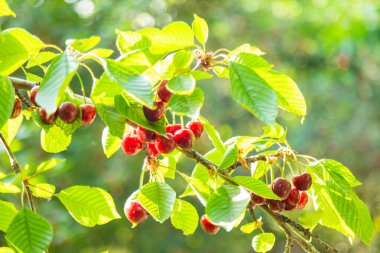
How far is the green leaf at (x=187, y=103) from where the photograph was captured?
65cm

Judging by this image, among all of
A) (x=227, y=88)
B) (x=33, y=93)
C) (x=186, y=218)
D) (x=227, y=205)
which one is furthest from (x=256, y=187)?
(x=227, y=88)

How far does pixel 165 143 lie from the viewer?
0.74m

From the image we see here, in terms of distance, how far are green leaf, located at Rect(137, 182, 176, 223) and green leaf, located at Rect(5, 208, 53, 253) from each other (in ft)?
0.41

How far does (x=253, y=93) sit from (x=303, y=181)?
0.20m

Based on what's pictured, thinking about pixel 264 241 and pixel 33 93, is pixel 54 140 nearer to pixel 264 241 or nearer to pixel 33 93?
pixel 33 93

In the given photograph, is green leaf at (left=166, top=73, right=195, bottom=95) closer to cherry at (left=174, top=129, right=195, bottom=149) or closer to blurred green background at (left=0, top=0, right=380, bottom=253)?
cherry at (left=174, top=129, right=195, bottom=149)

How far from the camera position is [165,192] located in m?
0.73

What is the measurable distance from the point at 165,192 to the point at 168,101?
11cm

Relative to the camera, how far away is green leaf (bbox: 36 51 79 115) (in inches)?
22.1

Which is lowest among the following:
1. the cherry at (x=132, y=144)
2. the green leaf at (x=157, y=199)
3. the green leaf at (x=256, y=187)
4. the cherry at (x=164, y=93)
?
the green leaf at (x=157, y=199)

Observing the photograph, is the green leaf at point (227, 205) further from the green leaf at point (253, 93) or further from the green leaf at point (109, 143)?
→ the green leaf at point (109, 143)

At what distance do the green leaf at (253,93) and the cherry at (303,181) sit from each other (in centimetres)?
18

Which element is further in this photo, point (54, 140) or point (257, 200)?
point (54, 140)

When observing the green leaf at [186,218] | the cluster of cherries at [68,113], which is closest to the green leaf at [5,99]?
the cluster of cherries at [68,113]
